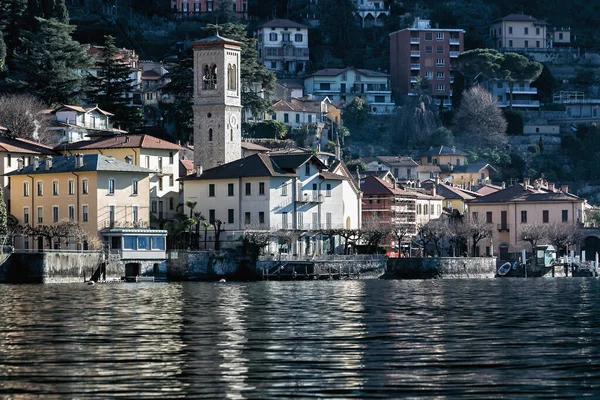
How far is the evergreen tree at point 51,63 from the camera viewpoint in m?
114

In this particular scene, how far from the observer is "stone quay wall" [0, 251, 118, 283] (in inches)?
2923

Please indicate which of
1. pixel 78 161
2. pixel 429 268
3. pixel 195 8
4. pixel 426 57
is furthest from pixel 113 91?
pixel 426 57

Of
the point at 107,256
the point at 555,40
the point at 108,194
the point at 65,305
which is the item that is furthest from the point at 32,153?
the point at 555,40

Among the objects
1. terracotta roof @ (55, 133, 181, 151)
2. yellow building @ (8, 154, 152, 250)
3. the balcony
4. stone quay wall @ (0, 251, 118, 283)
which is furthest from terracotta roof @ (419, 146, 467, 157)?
stone quay wall @ (0, 251, 118, 283)

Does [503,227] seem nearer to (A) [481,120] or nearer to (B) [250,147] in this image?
(B) [250,147]

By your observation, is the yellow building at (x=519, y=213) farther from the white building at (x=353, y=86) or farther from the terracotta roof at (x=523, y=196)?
the white building at (x=353, y=86)

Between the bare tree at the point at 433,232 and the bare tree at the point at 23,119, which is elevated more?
the bare tree at the point at 23,119

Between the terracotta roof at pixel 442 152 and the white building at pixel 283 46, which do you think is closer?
the terracotta roof at pixel 442 152

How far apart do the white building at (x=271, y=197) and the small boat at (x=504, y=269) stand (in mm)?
10877

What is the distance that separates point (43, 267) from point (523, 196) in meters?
45.8

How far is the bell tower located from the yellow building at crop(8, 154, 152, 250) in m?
10.9

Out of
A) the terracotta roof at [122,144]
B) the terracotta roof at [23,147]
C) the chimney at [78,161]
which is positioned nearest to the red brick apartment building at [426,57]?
the terracotta roof at [122,144]

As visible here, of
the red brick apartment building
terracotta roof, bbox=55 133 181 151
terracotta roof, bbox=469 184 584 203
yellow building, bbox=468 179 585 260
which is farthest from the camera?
the red brick apartment building

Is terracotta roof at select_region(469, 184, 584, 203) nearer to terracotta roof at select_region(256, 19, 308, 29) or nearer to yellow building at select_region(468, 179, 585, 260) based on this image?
yellow building at select_region(468, 179, 585, 260)
